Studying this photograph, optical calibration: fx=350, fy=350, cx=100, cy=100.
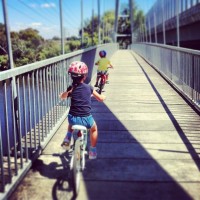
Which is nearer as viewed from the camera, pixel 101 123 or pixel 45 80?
pixel 45 80

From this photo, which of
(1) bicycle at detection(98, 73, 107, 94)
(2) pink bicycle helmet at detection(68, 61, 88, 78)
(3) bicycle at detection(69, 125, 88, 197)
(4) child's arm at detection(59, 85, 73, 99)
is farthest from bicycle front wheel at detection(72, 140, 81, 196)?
(1) bicycle at detection(98, 73, 107, 94)

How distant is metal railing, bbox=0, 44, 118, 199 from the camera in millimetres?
3777

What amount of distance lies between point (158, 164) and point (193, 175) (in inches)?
20.5

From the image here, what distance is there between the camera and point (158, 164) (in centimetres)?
457

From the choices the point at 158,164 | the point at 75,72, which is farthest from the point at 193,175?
the point at 75,72

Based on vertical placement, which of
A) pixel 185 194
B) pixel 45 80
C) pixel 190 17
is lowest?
pixel 185 194

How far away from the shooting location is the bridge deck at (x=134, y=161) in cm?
383

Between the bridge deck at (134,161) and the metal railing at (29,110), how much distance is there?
0.16 m

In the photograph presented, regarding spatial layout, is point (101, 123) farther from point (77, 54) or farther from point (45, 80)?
point (77, 54)

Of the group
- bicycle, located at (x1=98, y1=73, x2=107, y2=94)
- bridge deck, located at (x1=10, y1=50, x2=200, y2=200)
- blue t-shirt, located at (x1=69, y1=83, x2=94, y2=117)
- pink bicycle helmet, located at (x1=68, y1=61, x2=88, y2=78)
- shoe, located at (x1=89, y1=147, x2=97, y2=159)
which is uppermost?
pink bicycle helmet, located at (x1=68, y1=61, x2=88, y2=78)

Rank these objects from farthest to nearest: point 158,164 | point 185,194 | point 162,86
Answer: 1. point 162,86
2. point 158,164
3. point 185,194

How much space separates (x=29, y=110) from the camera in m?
4.55

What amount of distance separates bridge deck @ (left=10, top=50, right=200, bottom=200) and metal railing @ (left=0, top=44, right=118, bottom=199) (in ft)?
0.52

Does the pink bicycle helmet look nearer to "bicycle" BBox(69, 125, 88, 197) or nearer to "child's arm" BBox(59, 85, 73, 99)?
"child's arm" BBox(59, 85, 73, 99)
